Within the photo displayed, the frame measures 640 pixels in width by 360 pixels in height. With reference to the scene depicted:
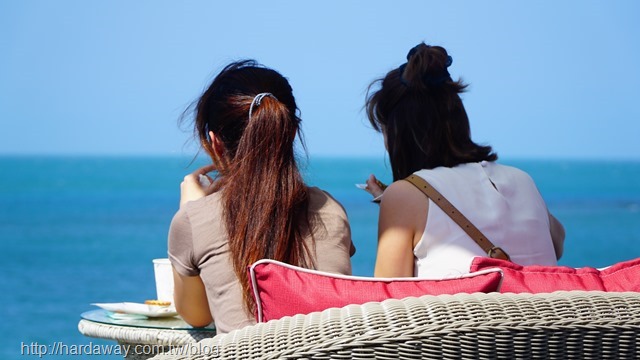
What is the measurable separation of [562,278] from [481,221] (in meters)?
0.45

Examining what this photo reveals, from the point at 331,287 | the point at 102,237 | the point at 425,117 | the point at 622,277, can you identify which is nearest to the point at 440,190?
the point at 425,117

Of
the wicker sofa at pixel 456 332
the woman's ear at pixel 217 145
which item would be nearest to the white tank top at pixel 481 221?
the woman's ear at pixel 217 145

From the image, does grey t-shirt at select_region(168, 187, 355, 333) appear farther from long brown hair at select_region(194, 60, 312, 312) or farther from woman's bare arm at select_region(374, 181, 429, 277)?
woman's bare arm at select_region(374, 181, 429, 277)

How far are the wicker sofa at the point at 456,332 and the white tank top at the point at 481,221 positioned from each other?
27.7 inches

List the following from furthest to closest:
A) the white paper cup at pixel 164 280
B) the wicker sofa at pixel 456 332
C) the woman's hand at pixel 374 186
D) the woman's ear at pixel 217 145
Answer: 1. the woman's hand at pixel 374 186
2. the white paper cup at pixel 164 280
3. the woman's ear at pixel 217 145
4. the wicker sofa at pixel 456 332

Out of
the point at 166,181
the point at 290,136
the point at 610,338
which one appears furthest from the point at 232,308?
the point at 166,181

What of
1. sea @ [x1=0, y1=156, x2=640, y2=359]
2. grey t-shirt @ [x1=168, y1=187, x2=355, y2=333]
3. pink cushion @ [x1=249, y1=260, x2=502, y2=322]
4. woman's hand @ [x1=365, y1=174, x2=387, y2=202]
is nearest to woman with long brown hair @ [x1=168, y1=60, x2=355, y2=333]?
grey t-shirt @ [x1=168, y1=187, x2=355, y2=333]

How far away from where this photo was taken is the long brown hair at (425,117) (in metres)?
2.06

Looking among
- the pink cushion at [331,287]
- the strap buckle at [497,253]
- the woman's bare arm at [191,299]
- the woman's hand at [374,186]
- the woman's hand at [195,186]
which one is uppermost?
the woman's hand at [195,186]

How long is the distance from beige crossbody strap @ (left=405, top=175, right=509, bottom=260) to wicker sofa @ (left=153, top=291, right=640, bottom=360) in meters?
0.72

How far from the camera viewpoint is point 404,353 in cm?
114

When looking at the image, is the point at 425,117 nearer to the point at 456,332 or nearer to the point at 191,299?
the point at 191,299

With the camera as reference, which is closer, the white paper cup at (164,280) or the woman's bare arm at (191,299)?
the woman's bare arm at (191,299)

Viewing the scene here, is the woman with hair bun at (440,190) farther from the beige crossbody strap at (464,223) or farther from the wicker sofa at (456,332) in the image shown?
the wicker sofa at (456,332)
